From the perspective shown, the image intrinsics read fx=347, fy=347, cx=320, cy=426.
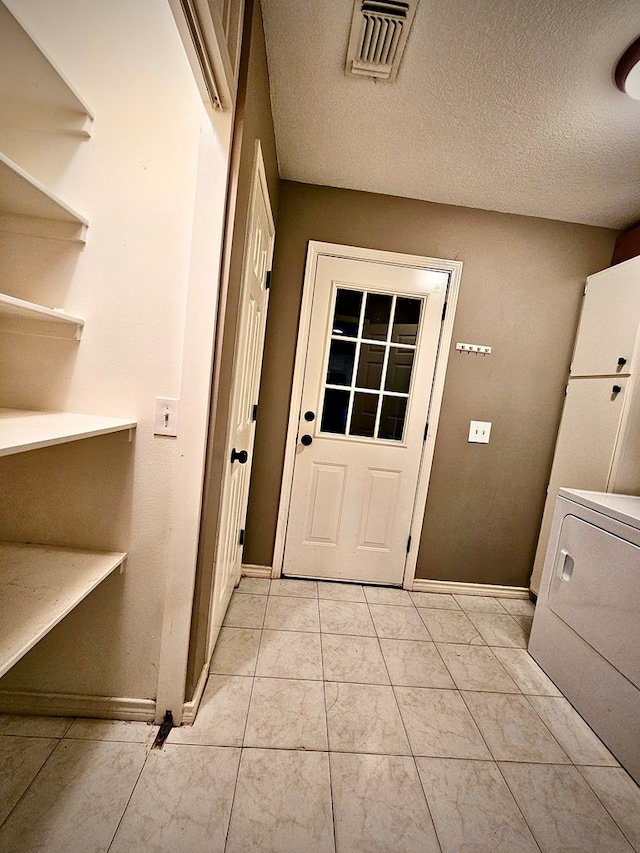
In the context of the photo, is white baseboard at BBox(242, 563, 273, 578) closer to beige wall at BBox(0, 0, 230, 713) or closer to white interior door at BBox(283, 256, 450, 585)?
white interior door at BBox(283, 256, 450, 585)

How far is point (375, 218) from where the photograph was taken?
214cm

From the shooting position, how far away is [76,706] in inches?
48.7

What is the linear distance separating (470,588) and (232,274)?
2.41 meters

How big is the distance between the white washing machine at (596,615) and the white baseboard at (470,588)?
530mm

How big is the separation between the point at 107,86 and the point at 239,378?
99 cm

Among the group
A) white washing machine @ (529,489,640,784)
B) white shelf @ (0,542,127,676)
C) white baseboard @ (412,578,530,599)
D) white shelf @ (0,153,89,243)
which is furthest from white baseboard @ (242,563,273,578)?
white shelf @ (0,153,89,243)

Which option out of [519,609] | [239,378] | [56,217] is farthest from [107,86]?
[519,609]

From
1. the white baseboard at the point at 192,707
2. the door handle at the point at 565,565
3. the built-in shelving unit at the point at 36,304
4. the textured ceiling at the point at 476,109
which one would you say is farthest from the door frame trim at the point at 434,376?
the built-in shelving unit at the point at 36,304

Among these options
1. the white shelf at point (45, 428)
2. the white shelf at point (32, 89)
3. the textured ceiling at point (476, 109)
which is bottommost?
the white shelf at point (45, 428)

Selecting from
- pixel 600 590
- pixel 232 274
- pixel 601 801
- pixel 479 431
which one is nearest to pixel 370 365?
pixel 479 431

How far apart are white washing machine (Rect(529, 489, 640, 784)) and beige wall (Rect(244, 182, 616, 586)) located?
1.84ft

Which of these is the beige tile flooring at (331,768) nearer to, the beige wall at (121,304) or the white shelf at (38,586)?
the beige wall at (121,304)

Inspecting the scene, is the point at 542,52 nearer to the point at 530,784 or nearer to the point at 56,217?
the point at 56,217

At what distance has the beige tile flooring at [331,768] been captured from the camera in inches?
38.5
